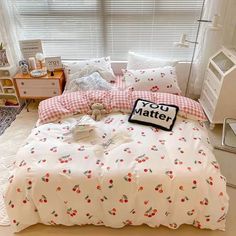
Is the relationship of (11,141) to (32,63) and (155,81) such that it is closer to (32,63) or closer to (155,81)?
(32,63)

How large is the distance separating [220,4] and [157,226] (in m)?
2.22

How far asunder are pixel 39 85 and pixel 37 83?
3 centimetres

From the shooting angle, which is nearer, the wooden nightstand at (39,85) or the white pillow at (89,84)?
the white pillow at (89,84)

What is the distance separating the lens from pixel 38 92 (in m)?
2.86

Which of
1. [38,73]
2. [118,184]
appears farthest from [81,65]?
[118,184]

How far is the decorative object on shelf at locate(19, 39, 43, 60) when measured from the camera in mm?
2863

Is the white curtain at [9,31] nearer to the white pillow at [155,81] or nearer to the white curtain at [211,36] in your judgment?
the white pillow at [155,81]

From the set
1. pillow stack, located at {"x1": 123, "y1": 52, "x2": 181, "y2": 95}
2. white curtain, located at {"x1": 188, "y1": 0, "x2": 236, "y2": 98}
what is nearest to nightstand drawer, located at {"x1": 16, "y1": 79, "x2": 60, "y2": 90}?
pillow stack, located at {"x1": 123, "y1": 52, "x2": 181, "y2": 95}

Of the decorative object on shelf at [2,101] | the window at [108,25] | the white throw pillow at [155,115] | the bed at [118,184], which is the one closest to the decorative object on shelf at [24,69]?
the window at [108,25]

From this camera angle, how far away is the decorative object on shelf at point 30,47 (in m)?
2.86

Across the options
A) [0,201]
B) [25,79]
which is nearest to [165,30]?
[25,79]

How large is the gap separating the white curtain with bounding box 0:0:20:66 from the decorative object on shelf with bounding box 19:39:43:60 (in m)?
0.15

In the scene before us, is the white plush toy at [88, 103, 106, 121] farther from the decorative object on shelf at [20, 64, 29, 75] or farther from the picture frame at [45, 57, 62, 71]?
the decorative object on shelf at [20, 64, 29, 75]

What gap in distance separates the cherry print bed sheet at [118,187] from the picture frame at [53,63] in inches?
56.5
